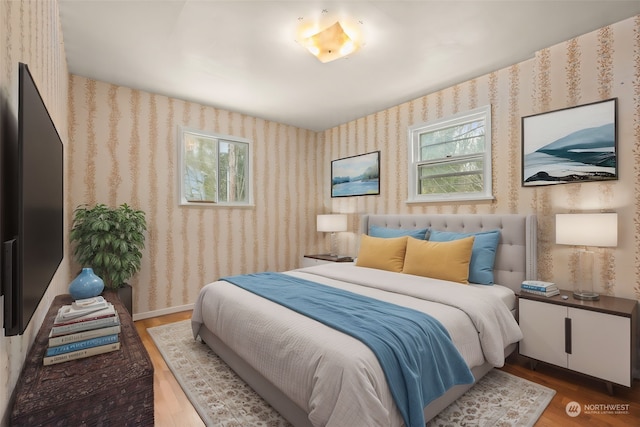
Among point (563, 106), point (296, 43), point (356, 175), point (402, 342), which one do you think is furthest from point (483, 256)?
point (296, 43)

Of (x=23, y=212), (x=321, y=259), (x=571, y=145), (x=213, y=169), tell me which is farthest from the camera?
(x=321, y=259)

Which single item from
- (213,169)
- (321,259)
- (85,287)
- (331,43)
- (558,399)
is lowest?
(558,399)

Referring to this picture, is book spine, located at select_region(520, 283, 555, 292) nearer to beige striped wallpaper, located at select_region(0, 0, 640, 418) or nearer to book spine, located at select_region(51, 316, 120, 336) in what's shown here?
beige striped wallpaper, located at select_region(0, 0, 640, 418)

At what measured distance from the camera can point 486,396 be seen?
2.06 metres

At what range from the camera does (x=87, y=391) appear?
1.15m

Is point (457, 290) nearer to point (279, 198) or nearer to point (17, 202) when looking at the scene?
point (17, 202)

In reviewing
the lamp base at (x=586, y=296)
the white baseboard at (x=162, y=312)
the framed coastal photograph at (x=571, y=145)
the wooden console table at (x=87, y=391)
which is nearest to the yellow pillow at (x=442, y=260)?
the lamp base at (x=586, y=296)

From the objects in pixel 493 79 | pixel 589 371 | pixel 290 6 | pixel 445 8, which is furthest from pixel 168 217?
pixel 589 371

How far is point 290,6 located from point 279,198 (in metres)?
3.05

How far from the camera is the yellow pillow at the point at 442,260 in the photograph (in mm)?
2742

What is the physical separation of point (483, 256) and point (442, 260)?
393 millimetres

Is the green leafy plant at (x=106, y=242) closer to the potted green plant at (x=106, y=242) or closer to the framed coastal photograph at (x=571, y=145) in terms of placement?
the potted green plant at (x=106, y=242)

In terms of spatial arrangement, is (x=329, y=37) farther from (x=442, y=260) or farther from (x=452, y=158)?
(x=442, y=260)

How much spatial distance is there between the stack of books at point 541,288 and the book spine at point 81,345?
9.60 feet
